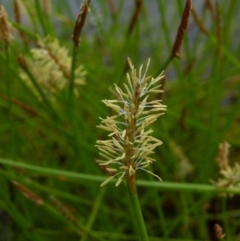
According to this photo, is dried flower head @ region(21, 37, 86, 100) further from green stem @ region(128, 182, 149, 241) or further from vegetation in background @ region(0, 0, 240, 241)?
green stem @ region(128, 182, 149, 241)

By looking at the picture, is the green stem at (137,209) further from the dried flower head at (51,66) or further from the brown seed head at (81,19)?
the dried flower head at (51,66)

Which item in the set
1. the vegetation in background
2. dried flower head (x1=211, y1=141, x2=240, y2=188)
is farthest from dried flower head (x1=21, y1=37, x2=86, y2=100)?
dried flower head (x1=211, y1=141, x2=240, y2=188)

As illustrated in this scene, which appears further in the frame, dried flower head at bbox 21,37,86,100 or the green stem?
dried flower head at bbox 21,37,86,100

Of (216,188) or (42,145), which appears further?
(42,145)

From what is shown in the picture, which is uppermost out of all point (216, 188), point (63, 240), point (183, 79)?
point (183, 79)

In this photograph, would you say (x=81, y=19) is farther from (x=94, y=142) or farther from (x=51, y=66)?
(x=94, y=142)

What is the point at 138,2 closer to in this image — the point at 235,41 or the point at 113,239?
the point at 113,239

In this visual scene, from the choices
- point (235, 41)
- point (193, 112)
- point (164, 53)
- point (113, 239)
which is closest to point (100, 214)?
point (113, 239)

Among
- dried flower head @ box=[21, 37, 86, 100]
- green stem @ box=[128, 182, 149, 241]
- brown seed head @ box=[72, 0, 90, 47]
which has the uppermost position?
brown seed head @ box=[72, 0, 90, 47]

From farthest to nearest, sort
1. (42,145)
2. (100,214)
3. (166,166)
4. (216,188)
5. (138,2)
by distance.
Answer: (42,145), (166,166), (100,214), (138,2), (216,188)
